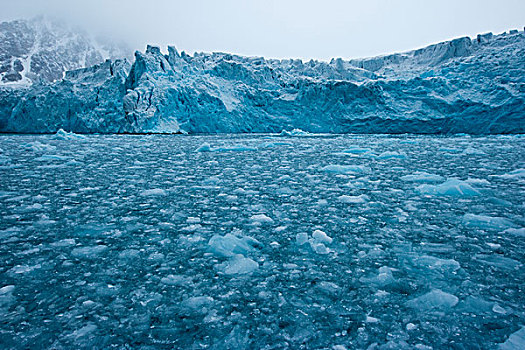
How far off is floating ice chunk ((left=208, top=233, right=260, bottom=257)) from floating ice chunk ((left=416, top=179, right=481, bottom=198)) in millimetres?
1807

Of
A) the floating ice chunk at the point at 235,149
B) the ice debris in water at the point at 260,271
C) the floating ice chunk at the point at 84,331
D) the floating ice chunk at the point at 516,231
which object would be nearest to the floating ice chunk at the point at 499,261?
the ice debris in water at the point at 260,271

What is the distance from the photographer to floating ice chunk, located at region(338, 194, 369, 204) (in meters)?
2.28

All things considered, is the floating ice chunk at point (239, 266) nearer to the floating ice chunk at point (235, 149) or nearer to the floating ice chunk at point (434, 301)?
the floating ice chunk at point (434, 301)

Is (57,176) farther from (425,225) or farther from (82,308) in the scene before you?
(425,225)

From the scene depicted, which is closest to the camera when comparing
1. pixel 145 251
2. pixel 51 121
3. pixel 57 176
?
pixel 145 251

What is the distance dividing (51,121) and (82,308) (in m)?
24.8

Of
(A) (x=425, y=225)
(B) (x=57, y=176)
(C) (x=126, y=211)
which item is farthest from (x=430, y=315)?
(B) (x=57, y=176)

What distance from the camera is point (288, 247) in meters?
1.46

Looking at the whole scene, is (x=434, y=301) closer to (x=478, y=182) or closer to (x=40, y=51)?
(x=478, y=182)

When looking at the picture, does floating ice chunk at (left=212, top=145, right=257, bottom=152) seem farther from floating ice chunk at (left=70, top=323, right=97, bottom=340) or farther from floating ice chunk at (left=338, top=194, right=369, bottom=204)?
floating ice chunk at (left=70, top=323, right=97, bottom=340)

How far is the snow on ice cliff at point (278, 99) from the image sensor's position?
17.8 metres

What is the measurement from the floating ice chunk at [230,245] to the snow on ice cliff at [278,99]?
Answer: 17.7 m

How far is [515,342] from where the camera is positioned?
79 cm

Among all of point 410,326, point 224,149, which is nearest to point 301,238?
point 410,326
